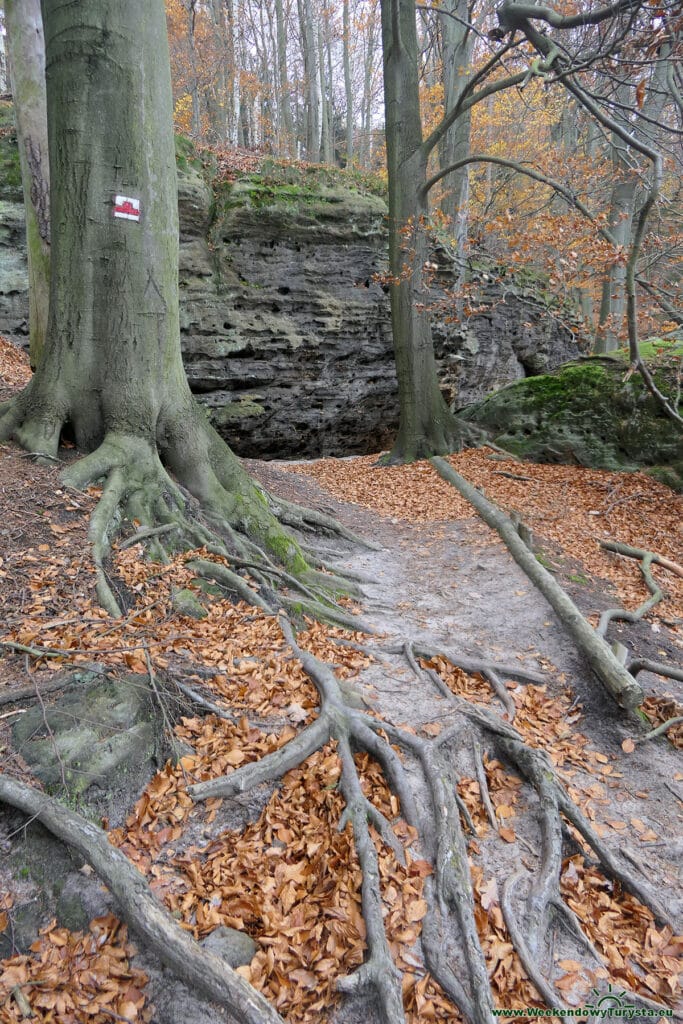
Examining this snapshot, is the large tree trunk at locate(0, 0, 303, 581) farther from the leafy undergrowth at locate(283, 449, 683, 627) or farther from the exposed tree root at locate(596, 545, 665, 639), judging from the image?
the leafy undergrowth at locate(283, 449, 683, 627)

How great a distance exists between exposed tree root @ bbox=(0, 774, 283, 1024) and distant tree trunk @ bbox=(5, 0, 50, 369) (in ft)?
27.6

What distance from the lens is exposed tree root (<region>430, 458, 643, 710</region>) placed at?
13.8 ft

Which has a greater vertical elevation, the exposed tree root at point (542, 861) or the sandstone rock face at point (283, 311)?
the sandstone rock face at point (283, 311)

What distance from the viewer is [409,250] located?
10844 millimetres

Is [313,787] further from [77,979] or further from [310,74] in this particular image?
[310,74]

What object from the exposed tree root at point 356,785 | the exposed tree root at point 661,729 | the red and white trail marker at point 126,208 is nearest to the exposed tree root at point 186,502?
the exposed tree root at point 356,785

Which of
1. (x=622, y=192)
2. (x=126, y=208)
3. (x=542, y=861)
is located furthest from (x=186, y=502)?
(x=622, y=192)

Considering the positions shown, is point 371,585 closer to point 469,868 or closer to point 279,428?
point 469,868

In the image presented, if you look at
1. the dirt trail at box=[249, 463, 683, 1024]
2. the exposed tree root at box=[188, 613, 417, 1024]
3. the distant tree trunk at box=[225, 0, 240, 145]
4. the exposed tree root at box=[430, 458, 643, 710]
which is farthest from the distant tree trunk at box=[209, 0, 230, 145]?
the exposed tree root at box=[188, 613, 417, 1024]

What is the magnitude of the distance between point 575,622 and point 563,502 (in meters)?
4.32

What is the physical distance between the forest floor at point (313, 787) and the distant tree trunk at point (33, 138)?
217 inches

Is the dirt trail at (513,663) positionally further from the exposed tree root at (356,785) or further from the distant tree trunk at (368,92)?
the distant tree trunk at (368,92)

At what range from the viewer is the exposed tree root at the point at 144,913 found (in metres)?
2.14

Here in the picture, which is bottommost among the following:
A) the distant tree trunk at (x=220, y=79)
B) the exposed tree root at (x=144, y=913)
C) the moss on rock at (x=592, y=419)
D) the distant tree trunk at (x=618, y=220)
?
the exposed tree root at (x=144, y=913)
